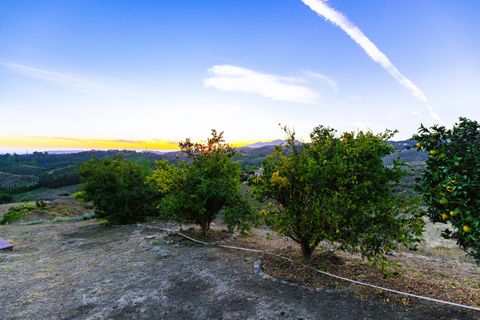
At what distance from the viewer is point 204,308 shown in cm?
634

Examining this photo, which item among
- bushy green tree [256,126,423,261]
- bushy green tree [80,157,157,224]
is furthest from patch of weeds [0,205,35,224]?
bushy green tree [256,126,423,261]

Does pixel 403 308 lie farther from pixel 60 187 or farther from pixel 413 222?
pixel 60 187

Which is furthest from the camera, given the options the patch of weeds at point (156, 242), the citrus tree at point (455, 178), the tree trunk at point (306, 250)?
the patch of weeds at point (156, 242)

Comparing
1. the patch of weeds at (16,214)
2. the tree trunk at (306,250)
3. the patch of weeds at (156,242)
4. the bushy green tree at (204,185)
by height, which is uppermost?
the bushy green tree at (204,185)

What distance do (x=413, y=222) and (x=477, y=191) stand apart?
6.04 feet

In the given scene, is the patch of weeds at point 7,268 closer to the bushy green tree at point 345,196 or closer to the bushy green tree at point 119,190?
the bushy green tree at point 119,190

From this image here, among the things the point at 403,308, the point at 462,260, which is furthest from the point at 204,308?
the point at 462,260

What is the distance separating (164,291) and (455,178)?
703cm

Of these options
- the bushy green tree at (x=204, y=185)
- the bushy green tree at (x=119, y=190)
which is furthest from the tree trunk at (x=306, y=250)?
the bushy green tree at (x=119, y=190)

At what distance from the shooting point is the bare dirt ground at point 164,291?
598 centimetres

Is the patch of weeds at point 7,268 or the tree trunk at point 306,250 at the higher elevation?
the tree trunk at point 306,250

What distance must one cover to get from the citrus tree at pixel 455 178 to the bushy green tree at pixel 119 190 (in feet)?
47.1

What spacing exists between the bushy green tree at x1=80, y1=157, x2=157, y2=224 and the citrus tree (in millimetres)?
14351

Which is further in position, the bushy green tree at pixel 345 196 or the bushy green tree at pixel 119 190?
the bushy green tree at pixel 119 190
